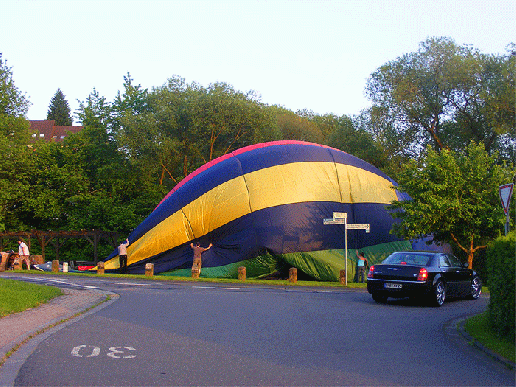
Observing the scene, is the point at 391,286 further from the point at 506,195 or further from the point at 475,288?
the point at 506,195

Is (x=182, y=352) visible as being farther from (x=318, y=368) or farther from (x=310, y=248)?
(x=310, y=248)

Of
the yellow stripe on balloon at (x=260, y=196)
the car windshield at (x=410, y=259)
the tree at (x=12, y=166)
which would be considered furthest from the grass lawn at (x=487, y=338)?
the tree at (x=12, y=166)

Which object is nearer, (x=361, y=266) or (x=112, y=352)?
(x=112, y=352)

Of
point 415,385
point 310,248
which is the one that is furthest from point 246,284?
point 415,385

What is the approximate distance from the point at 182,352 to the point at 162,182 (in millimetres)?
42080

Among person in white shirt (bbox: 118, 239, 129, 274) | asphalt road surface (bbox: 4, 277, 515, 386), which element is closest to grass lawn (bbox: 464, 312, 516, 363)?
asphalt road surface (bbox: 4, 277, 515, 386)

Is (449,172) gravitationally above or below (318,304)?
above

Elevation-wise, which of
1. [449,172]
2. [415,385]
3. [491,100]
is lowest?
[415,385]

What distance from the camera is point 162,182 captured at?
165ft

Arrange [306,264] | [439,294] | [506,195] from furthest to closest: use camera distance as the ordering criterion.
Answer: [306,264]
[439,294]
[506,195]

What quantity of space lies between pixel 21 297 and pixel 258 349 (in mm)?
8200

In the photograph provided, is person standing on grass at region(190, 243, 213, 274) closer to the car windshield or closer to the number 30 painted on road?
the car windshield

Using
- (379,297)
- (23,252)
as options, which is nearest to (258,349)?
(379,297)

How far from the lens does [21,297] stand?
15141mm
